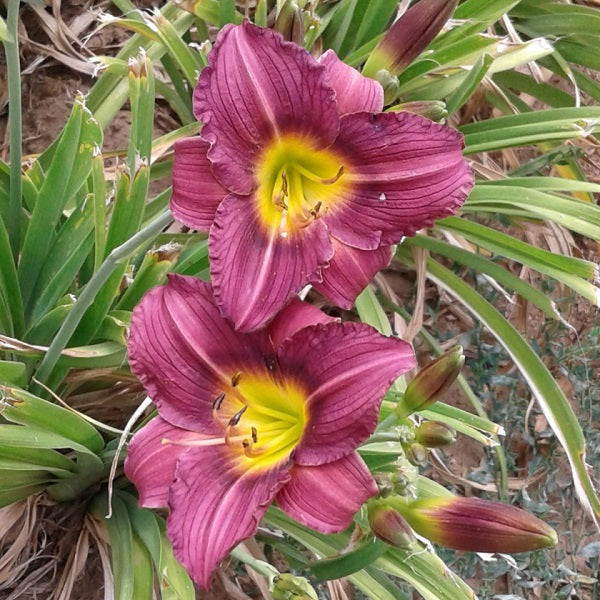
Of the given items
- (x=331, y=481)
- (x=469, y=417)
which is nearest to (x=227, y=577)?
(x=469, y=417)

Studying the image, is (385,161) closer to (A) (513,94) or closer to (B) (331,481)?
(B) (331,481)

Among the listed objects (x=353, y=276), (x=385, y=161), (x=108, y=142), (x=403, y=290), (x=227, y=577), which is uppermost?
(x=385, y=161)

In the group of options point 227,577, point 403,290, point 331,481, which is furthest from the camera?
point 403,290

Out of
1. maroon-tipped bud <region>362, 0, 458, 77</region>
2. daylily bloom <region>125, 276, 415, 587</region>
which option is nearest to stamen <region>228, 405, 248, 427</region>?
daylily bloom <region>125, 276, 415, 587</region>

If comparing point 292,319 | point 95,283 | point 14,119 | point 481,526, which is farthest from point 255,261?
point 14,119

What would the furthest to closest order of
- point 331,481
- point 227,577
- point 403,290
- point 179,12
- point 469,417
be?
point 403,290
point 179,12
point 227,577
point 469,417
point 331,481

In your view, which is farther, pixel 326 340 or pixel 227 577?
pixel 227 577

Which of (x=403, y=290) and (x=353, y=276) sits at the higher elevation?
(x=353, y=276)

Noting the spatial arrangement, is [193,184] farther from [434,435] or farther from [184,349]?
[434,435]
